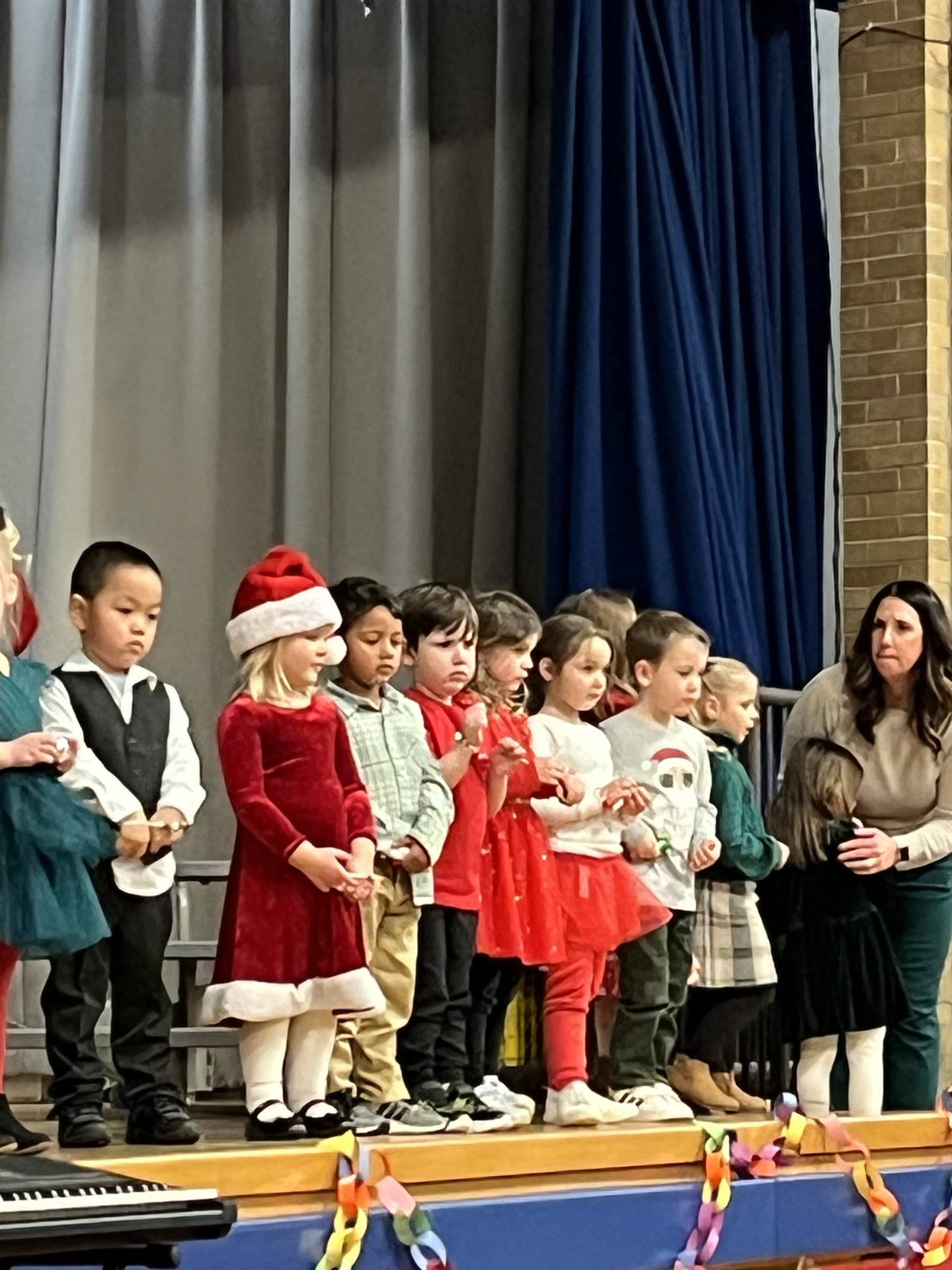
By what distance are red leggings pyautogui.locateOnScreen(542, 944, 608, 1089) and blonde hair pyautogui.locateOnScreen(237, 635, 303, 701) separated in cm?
86

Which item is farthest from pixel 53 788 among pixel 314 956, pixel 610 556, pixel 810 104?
pixel 810 104

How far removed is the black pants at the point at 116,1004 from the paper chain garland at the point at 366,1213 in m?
0.34

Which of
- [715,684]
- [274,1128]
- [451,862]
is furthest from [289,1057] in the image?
[715,684]

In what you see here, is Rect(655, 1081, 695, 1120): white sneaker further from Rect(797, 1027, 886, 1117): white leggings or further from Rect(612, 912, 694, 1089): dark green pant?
Rect(797, 1027, 886, 1117): white leggings

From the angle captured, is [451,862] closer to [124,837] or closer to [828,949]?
[124,837]

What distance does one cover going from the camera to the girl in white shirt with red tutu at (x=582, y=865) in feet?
13.1

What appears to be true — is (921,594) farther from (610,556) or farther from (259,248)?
(259,248)

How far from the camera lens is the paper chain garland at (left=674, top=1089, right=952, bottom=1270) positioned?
3.85 meters

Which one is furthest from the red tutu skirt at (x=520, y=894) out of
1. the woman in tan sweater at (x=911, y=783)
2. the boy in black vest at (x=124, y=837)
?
the woman in tan sweater at (x=911, y=783)

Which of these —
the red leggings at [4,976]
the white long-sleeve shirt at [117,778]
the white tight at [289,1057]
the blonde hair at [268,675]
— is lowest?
the white tight at [289,1057]

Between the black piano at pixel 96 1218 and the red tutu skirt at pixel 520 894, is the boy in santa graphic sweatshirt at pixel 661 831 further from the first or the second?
the black piano at pixel 96 1218

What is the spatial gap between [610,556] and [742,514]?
51 cm

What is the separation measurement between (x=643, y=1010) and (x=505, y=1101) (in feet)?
1.54

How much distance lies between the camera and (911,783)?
473 cm
